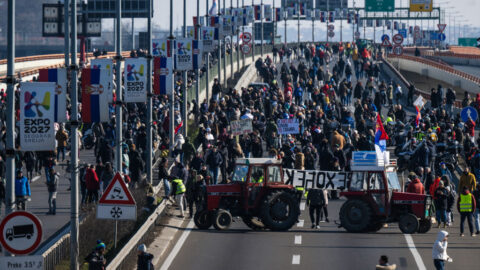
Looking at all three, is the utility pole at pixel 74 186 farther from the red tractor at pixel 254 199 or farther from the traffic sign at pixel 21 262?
the red tractor at pixel 254 199

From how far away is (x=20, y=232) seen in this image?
16562 mm

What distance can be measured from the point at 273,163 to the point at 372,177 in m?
2.47

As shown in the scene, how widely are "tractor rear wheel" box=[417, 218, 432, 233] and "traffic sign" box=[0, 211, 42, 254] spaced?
1546 centimetres

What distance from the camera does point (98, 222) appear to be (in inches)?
1107

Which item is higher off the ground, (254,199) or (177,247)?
(254,199)

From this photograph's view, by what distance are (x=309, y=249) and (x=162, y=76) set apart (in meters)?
17.1

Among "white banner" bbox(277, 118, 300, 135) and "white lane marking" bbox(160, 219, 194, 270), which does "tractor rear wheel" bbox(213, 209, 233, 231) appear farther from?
"white banner" bbox(277, 118, 300, 135)

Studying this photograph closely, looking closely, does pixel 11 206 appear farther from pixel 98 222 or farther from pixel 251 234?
pixel 251 234

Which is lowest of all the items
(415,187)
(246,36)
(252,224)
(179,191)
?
(252,224)

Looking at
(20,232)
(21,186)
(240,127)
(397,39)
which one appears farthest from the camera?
(397,39)

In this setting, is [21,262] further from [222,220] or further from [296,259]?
[222,220]

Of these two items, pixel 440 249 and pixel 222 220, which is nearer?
pixel 440 249

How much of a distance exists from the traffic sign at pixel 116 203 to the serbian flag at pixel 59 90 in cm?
280

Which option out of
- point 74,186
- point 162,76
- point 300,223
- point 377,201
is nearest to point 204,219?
point 300,223
